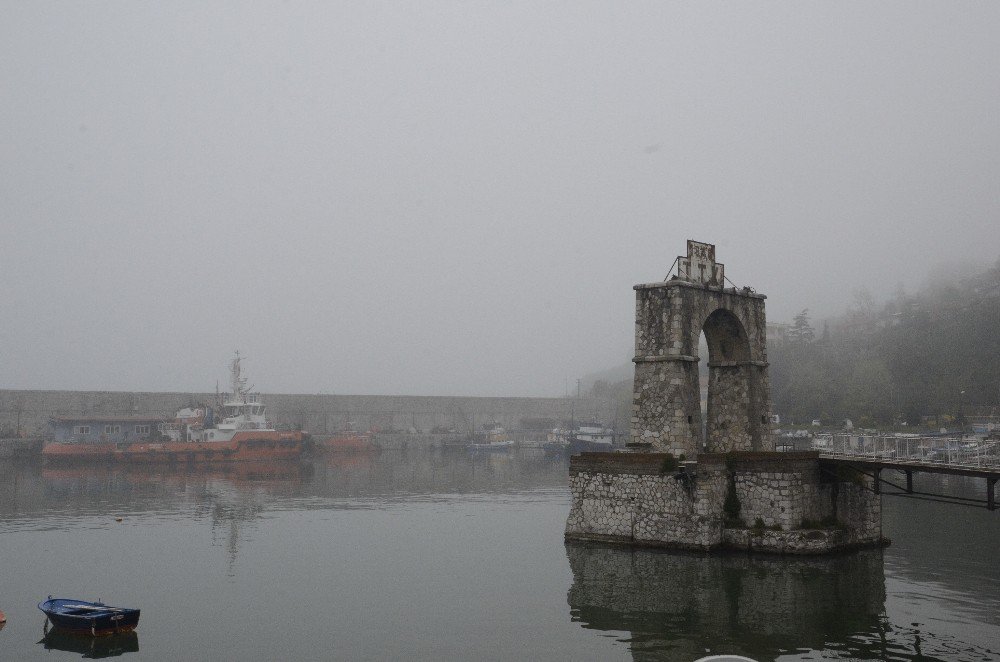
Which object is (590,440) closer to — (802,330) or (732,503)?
(802,330)

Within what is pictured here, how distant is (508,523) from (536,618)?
13.9 meters

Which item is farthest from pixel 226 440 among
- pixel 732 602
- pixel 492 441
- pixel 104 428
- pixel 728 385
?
pixel 732 602

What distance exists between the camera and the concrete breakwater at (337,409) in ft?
262

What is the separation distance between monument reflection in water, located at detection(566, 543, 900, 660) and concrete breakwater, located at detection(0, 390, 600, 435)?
6579cm

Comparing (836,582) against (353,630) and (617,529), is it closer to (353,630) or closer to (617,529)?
(617,529)

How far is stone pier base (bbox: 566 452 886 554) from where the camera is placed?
22328 mm

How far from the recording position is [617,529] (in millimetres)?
23781

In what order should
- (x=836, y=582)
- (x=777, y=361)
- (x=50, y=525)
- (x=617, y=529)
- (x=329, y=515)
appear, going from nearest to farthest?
1. (x=836, y=582)
2. (x=617, y=529)
3. (x=50, y=525)
4. (x=329, y=515)
5. (x=777, y=361)

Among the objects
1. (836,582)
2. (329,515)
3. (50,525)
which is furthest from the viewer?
(329,515)

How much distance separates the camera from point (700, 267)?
25516 millimetres

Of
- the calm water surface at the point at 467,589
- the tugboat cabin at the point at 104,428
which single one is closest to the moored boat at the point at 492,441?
the tugboat cabin at the point at 104,428

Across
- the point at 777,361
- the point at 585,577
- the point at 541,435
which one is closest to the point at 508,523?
the point at 585,577

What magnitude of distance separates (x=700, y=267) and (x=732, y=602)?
1036 cm

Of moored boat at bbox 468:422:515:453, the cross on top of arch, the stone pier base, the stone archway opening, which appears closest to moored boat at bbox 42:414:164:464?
moored boat at bbox 468:422:515:453
